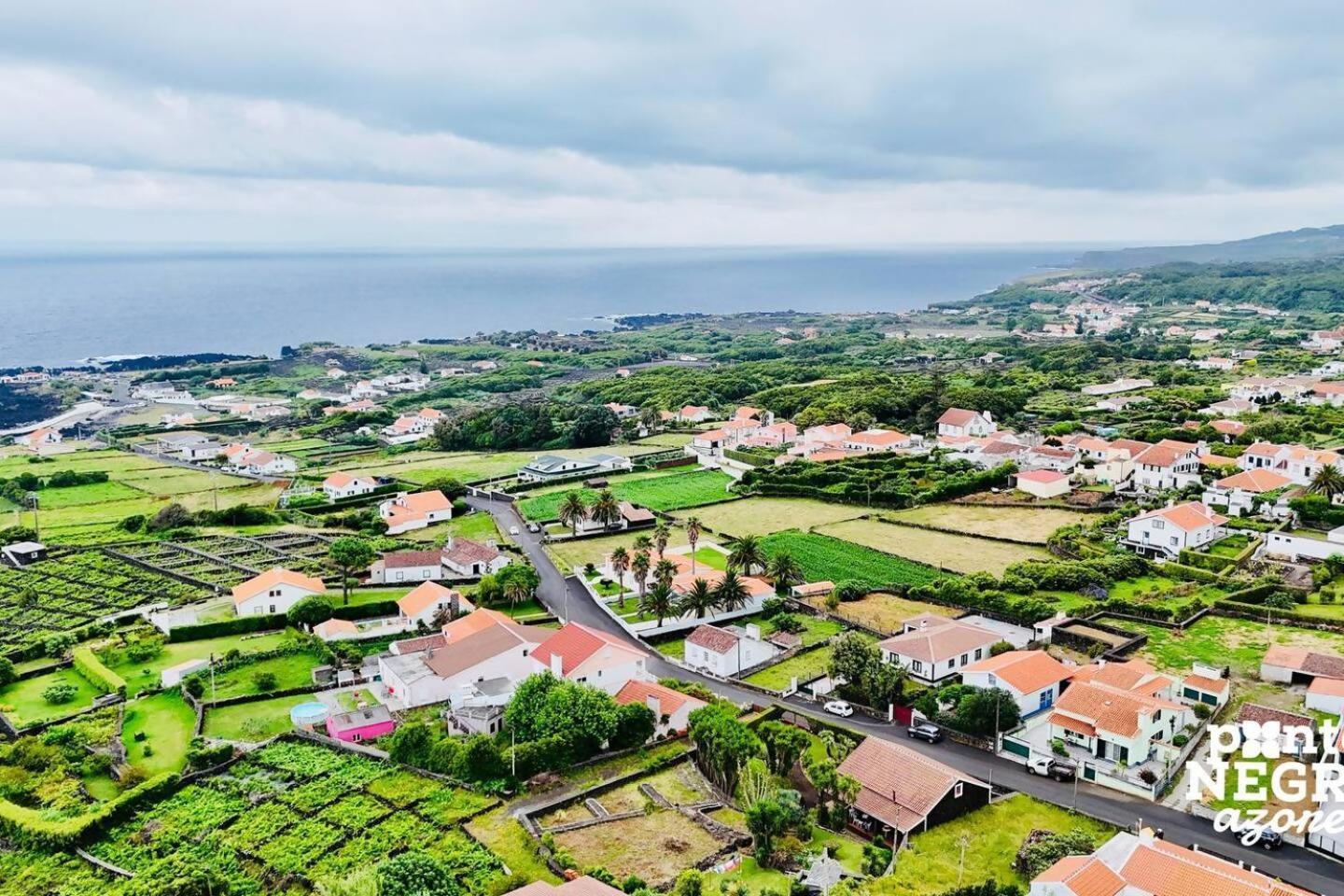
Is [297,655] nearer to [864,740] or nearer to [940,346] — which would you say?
[864,740]

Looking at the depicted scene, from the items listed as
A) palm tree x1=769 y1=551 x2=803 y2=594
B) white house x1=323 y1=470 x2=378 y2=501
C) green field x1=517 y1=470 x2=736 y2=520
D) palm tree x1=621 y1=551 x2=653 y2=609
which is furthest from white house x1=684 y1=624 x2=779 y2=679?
white house x1=323 y1=470 x2=378 y2=501

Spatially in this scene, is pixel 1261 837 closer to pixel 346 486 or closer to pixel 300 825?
pixel 300 825

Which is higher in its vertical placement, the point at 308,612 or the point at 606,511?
the point at 606,511

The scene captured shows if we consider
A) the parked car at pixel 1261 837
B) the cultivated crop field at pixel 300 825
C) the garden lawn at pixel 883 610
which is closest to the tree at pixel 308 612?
the cultivated crop field at pixel 300 825

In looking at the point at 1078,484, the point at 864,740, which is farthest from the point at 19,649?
the point at 1078,484

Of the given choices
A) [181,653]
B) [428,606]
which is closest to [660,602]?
[428,606]

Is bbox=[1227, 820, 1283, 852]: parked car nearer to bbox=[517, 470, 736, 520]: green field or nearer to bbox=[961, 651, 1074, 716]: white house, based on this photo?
bbox=[961, 651, 1074, 716]: white house
